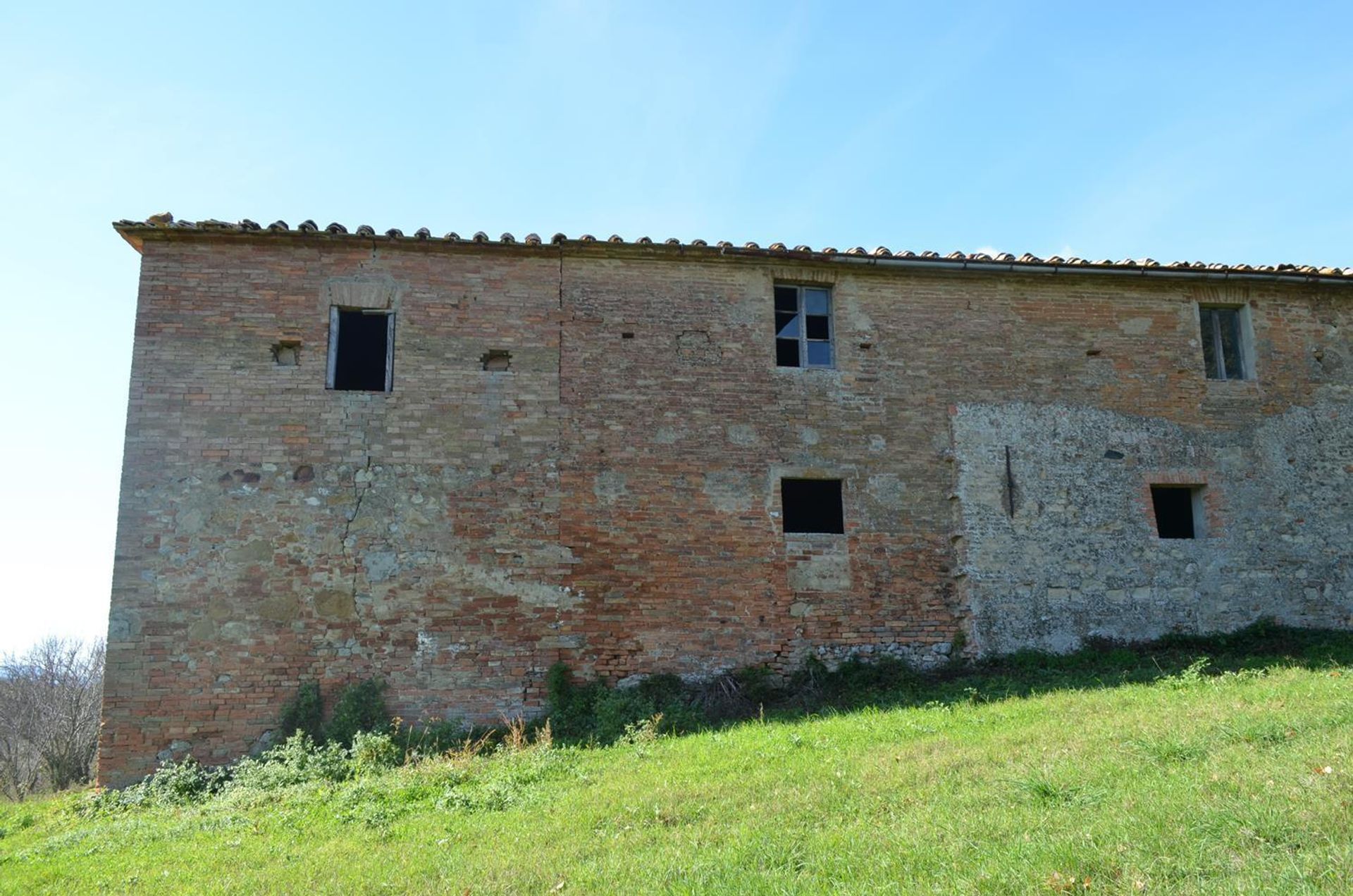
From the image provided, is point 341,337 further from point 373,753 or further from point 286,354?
point 373,753

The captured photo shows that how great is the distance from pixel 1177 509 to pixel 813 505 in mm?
4673

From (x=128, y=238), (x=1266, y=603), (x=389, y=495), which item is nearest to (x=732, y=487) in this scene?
(x=389, y=495)

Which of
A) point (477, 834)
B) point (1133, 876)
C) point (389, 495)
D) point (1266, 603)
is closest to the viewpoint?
point (1133, 876)

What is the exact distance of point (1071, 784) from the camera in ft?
20.3

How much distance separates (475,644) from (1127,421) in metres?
8.28

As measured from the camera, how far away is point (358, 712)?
33.1 feet

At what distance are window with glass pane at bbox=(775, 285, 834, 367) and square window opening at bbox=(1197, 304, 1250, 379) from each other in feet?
16.1

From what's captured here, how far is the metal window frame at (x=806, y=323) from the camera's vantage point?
12070 mm

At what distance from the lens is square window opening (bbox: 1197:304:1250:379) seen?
12797 mm

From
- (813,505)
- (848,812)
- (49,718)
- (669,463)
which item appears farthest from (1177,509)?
(49,718)

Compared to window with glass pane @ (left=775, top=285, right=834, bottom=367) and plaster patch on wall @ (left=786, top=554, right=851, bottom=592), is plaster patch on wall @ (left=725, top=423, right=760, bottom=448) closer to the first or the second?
window with glass pane @ (left=775, top=285, right=834, bottom=367)

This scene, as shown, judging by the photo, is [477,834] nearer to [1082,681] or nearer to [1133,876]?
[1133,876]

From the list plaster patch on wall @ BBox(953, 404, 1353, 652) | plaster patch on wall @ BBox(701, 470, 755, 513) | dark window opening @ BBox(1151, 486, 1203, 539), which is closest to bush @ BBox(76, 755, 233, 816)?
plaster patch on wall @ BBox(701, 470, 755, 513)

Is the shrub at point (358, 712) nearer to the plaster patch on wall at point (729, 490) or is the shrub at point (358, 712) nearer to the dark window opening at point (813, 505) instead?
the plaster patch on wall at point (729, 490)
